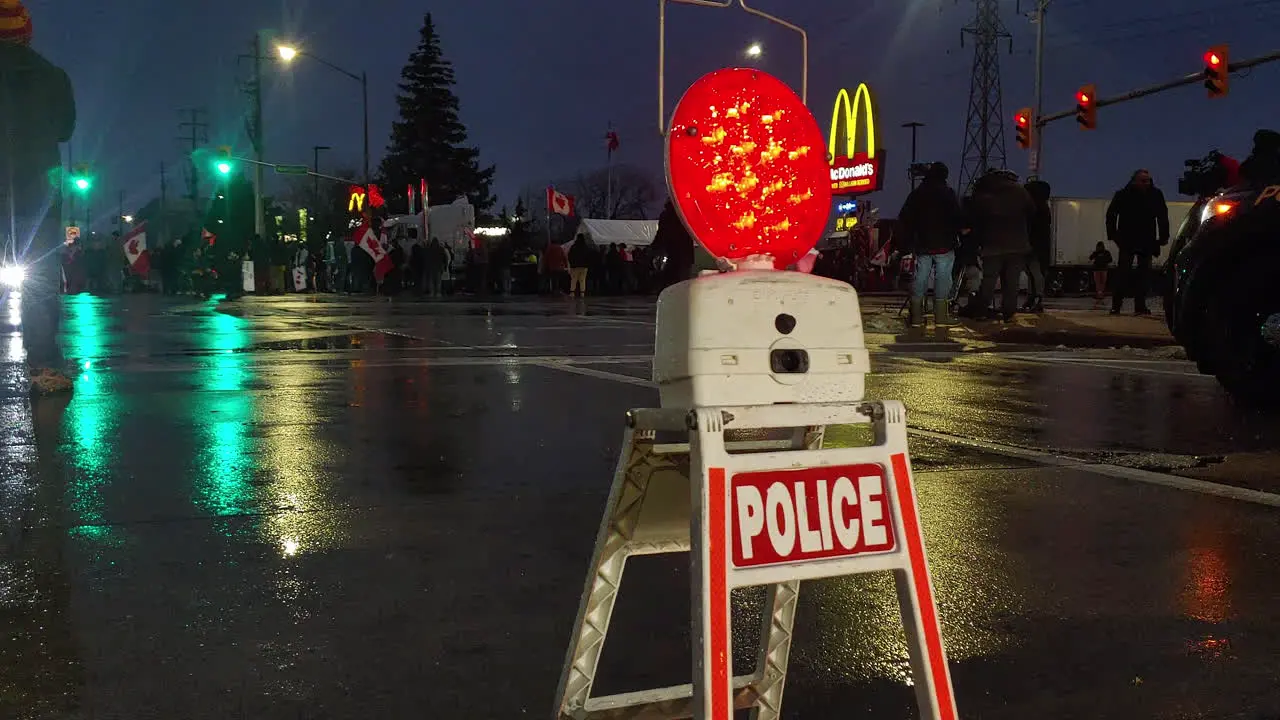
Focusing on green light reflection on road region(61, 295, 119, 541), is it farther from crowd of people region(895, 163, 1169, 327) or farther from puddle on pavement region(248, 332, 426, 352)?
crowd of people region(895, 163, 1169, 327)

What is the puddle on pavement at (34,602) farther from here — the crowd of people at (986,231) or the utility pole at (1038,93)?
the utility pole at (1038,93)

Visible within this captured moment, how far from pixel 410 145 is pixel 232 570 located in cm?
8144

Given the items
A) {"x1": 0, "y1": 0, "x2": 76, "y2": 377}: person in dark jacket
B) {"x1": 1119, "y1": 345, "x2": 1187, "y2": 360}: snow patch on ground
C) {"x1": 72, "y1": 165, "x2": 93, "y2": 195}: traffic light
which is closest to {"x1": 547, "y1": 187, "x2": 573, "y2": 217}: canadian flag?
{"x1": 72, "y1": 165, "x2": 93, "y2": 195}: traffic light

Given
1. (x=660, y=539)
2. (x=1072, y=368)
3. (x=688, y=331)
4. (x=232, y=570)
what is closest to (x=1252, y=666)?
(x=660, y=539)

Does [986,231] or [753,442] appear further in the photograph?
[986,231]

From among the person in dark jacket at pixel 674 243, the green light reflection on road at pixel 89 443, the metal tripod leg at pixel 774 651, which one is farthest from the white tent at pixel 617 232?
the metal tripod leg at pixel 774 651

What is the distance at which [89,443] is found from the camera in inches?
233

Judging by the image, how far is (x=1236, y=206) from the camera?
745cm

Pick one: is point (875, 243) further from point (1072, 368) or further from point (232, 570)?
point (232, 570)

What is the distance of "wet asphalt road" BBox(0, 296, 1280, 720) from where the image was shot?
8.90 feet

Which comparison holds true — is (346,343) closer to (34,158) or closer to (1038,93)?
(34,158)

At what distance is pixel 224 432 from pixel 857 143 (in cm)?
3021

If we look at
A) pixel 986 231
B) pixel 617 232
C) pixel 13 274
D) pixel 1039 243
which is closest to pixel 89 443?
pixel 13 274

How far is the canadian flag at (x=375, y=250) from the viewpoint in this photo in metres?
32.4
